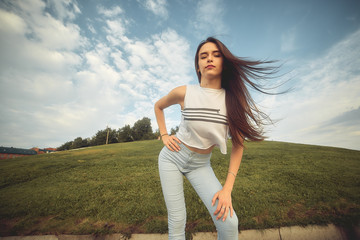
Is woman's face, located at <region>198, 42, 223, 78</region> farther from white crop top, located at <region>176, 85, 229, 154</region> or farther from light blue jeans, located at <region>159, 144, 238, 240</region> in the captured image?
light blue jeans, located at <region>159, 144, 238, 240</region>

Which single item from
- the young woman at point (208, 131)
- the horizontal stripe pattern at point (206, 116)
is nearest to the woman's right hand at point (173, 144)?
the young woman at point (208, 131)

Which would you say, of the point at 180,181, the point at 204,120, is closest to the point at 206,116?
the point at 204,120

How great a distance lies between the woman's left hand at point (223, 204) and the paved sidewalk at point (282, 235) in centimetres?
148

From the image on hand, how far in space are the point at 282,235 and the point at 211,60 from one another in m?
3.25

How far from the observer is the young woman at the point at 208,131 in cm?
185

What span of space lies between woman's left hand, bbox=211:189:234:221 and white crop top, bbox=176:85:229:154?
540 mm

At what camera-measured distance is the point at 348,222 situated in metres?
2.97

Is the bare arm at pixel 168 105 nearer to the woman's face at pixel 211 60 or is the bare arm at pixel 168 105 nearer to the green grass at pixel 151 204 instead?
the woman's face at pixel 211 60

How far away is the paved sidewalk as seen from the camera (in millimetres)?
2717

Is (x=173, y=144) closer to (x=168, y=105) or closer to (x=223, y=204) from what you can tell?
(x=168, y=105)

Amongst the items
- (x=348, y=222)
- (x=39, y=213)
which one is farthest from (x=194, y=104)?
(x=39, y=213)

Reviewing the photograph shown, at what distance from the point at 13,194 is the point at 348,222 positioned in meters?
9.35

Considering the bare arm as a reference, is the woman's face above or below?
above

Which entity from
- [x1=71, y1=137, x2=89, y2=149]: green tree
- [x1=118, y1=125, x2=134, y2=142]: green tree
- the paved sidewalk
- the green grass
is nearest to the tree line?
[x1=118, y1=125, x2=134, y2=142]: green tree
